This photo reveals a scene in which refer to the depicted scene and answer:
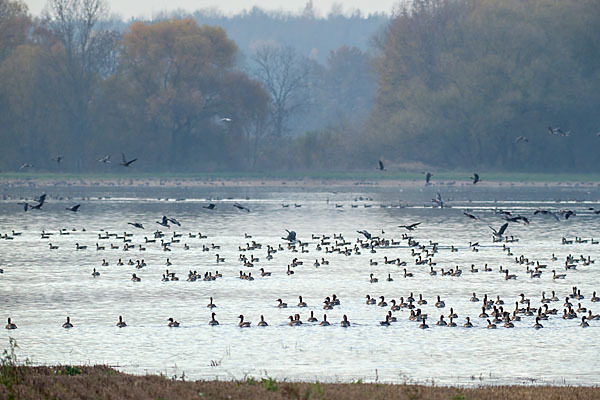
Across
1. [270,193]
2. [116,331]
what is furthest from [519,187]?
[116,331]

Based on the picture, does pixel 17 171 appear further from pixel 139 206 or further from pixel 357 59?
pixel 357 59

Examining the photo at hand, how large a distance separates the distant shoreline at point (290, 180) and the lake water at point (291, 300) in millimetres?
39668

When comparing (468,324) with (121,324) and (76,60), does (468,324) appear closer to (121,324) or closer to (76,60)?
(121,324)

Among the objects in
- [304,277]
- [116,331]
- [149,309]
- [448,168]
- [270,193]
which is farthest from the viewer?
[448,168]

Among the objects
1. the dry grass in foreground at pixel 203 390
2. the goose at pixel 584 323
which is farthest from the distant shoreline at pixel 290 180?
the dry grass in foreground at pixel 203 390

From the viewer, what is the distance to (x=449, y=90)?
11638 cm

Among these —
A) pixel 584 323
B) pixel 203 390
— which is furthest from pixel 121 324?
pixel 584 323

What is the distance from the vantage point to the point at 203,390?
19938mm

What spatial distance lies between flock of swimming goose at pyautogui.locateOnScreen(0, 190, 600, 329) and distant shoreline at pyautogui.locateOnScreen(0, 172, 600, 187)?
54.3 m

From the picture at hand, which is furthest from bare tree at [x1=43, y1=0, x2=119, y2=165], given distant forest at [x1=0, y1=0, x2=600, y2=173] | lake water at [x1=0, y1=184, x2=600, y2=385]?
lake water at [x1=0, y1=184, x2=600, y2=385]

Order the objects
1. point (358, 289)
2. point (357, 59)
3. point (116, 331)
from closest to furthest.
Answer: point (116, 331) < point (358, 289) < point (357, 59)

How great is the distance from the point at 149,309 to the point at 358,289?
844 cm

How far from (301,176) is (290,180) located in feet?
4.38

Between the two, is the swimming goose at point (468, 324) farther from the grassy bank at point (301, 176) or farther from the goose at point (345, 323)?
the grassy bank at point (301, 176)
